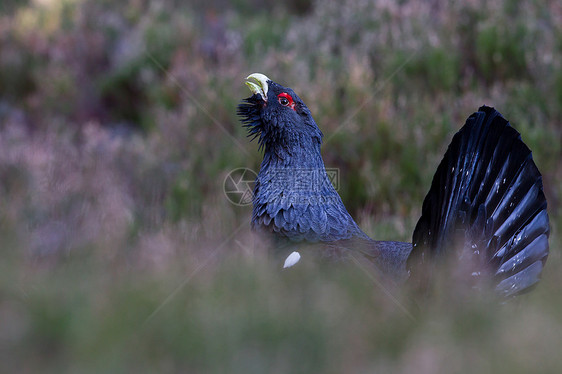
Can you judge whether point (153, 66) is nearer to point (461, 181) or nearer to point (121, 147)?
point (121, 147)

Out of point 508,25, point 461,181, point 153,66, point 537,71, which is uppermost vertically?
point 508,25

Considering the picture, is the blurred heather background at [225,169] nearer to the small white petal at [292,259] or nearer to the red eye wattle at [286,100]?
the small white petal at [292,259]

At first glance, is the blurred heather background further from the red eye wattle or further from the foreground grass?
the red eye wattle

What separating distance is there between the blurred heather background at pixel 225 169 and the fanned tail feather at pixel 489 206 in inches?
7.5

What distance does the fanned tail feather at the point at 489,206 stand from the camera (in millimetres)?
2789

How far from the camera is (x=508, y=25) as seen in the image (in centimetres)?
873

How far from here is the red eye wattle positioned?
13.5 ft

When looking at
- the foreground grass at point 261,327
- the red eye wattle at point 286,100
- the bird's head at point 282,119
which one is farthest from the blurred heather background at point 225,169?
the red eye wattle at point 286,100

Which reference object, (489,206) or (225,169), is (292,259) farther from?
(225,169)

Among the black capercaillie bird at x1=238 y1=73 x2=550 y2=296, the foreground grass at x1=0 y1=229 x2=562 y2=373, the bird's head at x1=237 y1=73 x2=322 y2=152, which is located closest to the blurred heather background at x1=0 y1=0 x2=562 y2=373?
the foreground grass at x1=0 y1=229 x2=562 y2=373

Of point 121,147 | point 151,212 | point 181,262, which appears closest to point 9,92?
point 121,147

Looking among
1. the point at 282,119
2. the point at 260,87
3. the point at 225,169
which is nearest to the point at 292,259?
the point at 282,119

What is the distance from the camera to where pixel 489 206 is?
2.91m

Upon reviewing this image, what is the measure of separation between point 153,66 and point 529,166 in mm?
7996
